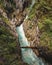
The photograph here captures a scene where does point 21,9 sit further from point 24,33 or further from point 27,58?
point 27,58

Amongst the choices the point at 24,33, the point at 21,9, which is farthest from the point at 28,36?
the point at 21,9

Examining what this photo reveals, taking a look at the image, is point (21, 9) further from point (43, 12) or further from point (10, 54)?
point (10, 54)

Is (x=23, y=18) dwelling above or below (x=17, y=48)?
above

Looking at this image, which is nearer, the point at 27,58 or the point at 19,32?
the point at 27,58

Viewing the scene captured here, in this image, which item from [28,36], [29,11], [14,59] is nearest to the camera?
[14,59]

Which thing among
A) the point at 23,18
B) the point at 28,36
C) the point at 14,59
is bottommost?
the point at 14,59

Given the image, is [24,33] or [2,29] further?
[24,33]

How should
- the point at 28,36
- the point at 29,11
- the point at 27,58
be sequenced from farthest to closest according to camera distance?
the point at 29,11
the point at 28,36
the point at 27,58

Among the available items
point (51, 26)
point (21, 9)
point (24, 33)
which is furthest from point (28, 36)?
point (21, 9)

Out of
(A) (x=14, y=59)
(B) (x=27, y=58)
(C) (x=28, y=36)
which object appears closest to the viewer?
(A) (x=14, y=59)
